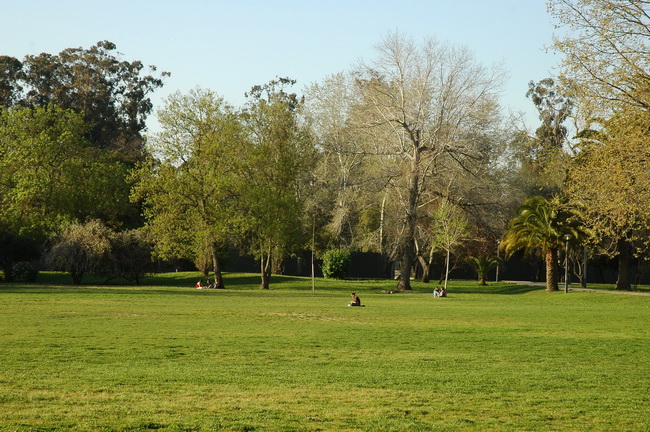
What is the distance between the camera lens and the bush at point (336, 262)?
58.7m

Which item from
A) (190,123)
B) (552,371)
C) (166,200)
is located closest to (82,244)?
(166,200)

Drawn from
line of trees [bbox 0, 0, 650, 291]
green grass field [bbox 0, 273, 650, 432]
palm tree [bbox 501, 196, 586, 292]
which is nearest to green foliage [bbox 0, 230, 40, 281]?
line of trees [bbox 0, 0, 650, 291]

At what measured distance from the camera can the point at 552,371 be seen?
1295cm

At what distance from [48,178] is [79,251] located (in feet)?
31.8

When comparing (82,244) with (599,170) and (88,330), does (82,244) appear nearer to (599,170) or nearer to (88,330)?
(88,330)

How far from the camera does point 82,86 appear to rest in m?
82.5

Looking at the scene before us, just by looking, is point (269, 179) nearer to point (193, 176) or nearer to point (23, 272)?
point (193, 176)

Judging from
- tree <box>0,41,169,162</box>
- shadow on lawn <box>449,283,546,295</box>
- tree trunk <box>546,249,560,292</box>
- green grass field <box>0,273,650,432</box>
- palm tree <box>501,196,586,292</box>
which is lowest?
green grass field <box>0,273,650,432</box>

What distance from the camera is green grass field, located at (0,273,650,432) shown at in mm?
8750

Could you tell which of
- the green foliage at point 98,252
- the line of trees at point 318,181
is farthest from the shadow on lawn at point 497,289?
the green foliage at point 98,252

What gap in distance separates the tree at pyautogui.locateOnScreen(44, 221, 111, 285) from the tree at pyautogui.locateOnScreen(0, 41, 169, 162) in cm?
3076

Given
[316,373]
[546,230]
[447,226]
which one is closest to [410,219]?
[447,226]

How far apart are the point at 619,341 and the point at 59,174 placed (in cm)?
4637

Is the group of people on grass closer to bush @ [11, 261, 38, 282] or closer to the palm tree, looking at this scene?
bush @ [11, 261, 38, 282]
